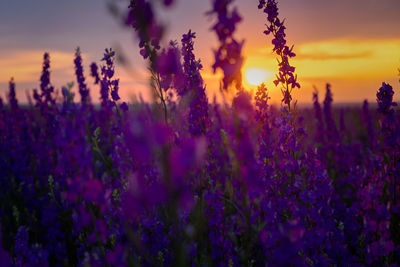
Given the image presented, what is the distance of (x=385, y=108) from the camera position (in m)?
3.37

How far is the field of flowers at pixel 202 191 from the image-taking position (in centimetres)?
152

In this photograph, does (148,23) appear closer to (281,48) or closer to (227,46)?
(227,46)

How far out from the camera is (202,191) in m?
3.78

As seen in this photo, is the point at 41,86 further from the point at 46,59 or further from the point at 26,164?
the point at 26,164

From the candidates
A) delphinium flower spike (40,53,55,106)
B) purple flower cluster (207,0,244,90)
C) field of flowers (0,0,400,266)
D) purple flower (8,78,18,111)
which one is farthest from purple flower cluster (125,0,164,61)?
purple flower (8,78,18,111)

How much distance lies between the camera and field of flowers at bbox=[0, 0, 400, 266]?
1.52m

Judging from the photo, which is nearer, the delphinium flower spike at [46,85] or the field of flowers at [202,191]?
the field of flowers at [202,191]

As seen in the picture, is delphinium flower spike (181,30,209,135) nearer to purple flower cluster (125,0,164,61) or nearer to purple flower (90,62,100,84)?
purple flower cluster (125,0,164,61)

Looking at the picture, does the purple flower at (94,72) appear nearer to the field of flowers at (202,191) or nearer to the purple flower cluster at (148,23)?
the field of flowers at (202,191)

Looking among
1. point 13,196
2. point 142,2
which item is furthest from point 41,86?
point 142,2

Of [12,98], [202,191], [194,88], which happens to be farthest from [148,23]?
[12,98]

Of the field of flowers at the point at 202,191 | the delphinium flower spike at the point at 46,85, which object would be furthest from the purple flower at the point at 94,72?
the field of flowers at the point at 202,191

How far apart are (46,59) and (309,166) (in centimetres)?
720

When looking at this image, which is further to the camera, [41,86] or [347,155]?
[41,86]
